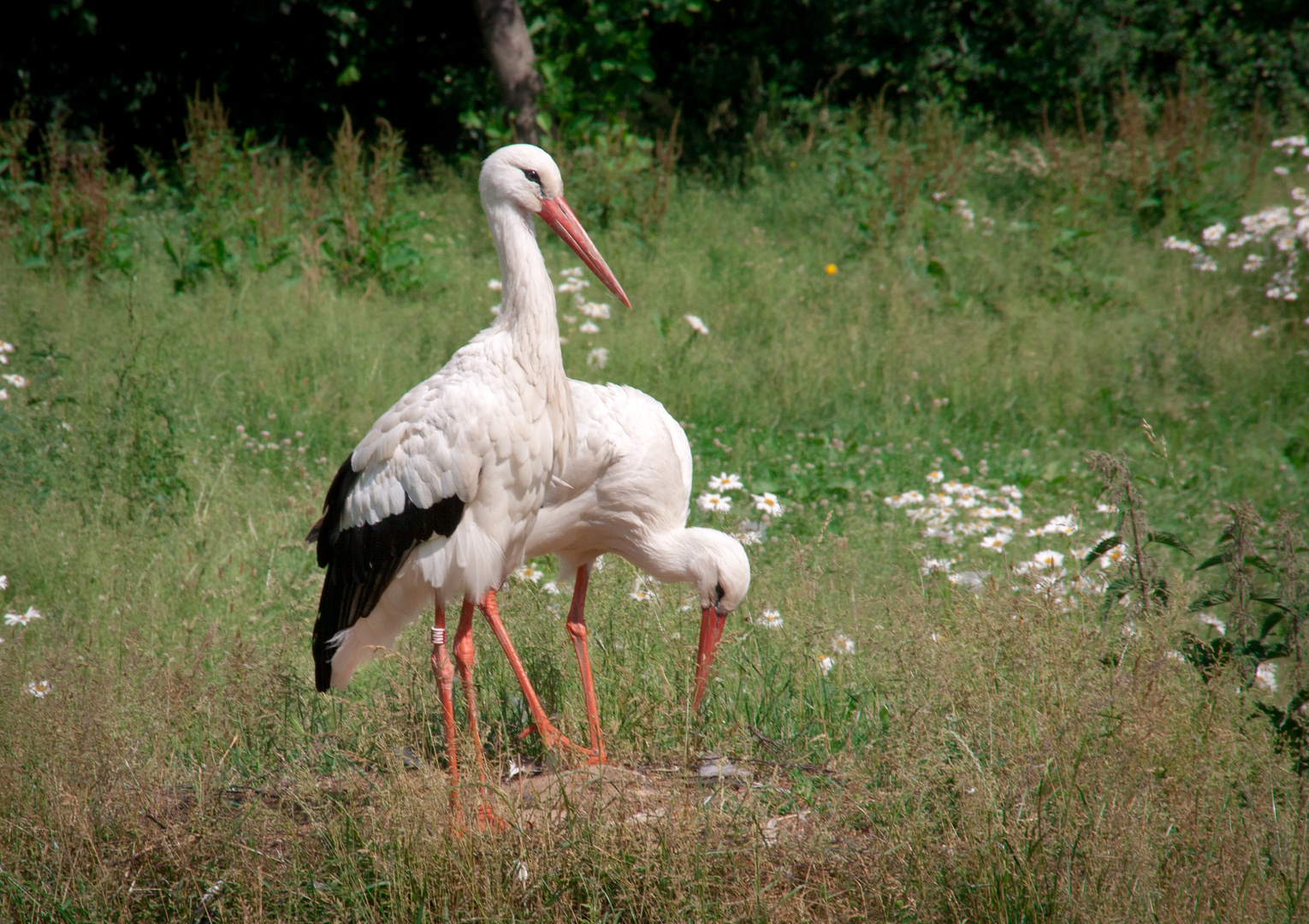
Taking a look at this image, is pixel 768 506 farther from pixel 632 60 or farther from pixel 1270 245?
pixel 632 60

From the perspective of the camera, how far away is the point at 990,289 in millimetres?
8383

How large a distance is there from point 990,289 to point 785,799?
6167 mm

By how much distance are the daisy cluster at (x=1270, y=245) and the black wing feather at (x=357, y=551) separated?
6.50 meters

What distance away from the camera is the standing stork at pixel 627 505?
392cm

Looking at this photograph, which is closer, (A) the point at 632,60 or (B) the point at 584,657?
(B) the point at 584,657

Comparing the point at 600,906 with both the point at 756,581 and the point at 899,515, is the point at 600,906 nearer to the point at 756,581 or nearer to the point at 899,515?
the point at 756,581

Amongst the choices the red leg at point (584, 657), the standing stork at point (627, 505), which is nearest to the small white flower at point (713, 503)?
the standing stork at point (627, 505)

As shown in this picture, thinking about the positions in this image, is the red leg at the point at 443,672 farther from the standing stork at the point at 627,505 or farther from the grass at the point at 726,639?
the standing stork at the point at 627,505

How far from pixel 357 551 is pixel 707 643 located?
1222 millimetres

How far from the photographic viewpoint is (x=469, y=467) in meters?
3.35

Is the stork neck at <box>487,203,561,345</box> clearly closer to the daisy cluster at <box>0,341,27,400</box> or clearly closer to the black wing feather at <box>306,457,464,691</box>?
the black wing feather at <box>306,457,464,691</box>

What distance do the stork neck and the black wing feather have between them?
58cm

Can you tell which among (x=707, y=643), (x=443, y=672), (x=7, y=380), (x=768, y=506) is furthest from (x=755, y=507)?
(x=7, y=380)

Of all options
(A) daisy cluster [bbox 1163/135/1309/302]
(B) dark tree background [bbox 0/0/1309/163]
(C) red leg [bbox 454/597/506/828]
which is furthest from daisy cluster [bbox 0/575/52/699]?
(A) daisy cluster [bbox 1163/135/1309/302]
